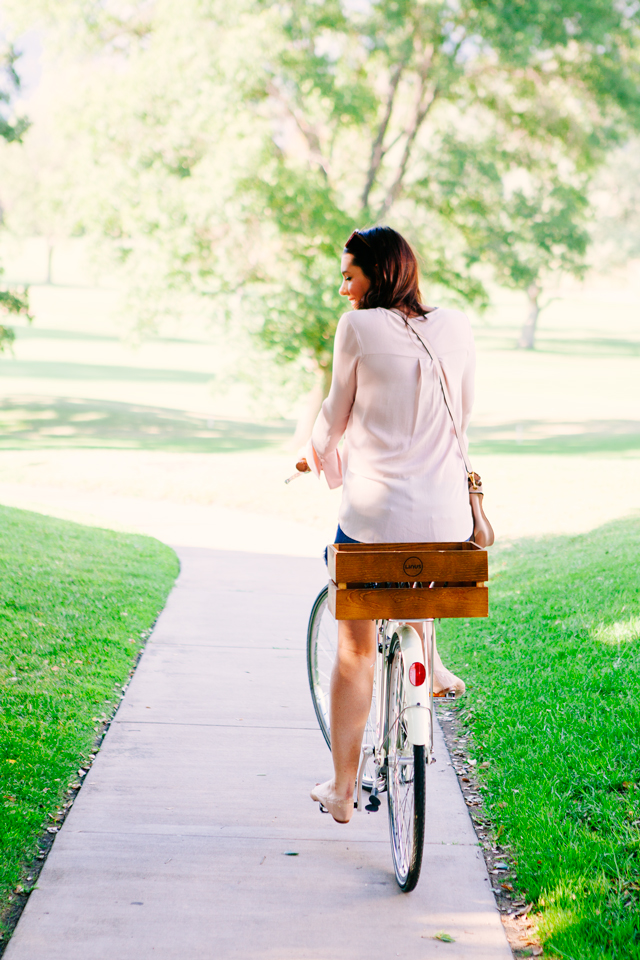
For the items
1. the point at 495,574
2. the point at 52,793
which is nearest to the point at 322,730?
the point at 52,793

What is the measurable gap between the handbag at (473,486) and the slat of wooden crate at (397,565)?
0.59 ft

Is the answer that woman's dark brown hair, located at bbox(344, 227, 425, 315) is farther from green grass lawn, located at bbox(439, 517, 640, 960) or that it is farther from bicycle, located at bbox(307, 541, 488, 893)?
green grass lawn, located at bbox(439, 517, 640, 960)

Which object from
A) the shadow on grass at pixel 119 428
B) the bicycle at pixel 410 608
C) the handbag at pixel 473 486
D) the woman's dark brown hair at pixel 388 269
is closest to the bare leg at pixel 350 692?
the bicycle at pixel 410 608

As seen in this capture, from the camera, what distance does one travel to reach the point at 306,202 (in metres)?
19.9

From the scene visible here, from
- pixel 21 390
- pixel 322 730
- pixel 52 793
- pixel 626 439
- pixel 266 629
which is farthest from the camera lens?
pixel 21 390

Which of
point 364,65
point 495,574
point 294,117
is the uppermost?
point 364,65

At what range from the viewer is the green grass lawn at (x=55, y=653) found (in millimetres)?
3725

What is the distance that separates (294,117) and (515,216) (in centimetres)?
539

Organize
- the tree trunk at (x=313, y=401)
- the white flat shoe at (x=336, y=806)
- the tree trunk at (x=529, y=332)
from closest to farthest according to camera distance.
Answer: the white flat shoe at (x=336, y=806) < the tree trunk at (x=313, y=401) < the tree trunk at (x=529, y=332)

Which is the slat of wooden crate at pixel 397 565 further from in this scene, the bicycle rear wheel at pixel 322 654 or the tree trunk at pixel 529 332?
the tree trunk at pixel 529 332

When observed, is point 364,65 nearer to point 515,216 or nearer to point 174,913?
point 515,216

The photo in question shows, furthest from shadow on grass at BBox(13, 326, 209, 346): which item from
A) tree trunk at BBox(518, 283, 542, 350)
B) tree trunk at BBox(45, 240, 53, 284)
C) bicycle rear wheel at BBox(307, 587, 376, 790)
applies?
bicycle rear wheel at BBox(307, 587, 376, 790)

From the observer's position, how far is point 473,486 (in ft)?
11.0

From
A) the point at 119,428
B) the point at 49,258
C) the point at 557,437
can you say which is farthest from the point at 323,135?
the point at 49,258
